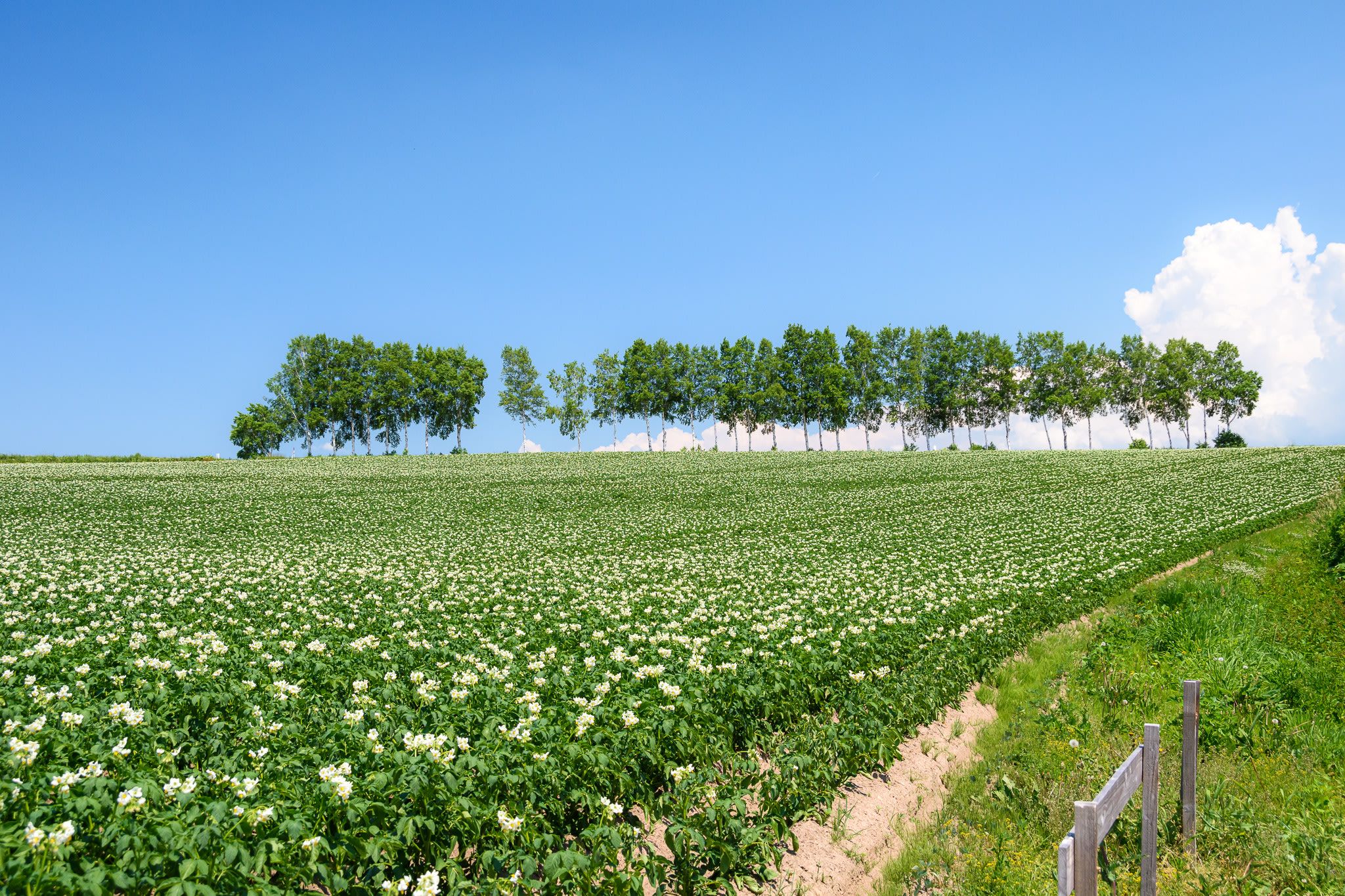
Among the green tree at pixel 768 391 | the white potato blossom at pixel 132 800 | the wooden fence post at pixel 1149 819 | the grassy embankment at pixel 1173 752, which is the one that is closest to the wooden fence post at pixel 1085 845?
the wooden fence post at pixel 1149 819

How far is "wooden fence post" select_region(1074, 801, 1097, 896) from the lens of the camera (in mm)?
3920

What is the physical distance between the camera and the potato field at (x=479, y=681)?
434 cm

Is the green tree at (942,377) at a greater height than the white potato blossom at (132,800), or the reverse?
the green tree at (942,377)

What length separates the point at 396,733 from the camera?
578 centimetres

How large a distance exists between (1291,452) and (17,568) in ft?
265

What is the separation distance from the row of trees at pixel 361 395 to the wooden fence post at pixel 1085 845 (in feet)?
288

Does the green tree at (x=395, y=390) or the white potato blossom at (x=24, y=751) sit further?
the green tree at (x=395, y=390)

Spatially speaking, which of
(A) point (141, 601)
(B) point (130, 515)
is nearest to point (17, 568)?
(A) point (141, 601)

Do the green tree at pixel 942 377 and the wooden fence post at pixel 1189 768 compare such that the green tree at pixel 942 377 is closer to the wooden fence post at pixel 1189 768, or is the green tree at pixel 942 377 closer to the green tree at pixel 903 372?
the green tree at pixel 903 372

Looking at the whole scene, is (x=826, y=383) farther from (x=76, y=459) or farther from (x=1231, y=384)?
(x=76, y=459)

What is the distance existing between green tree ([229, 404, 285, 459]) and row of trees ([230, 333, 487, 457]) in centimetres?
9

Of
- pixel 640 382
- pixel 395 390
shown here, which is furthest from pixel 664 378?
pixel 395 390

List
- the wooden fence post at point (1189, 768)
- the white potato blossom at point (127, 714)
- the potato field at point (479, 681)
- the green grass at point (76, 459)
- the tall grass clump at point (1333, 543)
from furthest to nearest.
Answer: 1. the green grass at point (76, 459)
2. the tall grass clump at point (1333, 543)
3. the wooden fence post at point (1189, 768)
4. the white potato blossom at point (127, 714)
5. the potato field at point (479, 681)

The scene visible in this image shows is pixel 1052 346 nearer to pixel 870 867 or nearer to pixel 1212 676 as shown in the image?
pixel 1212 676
